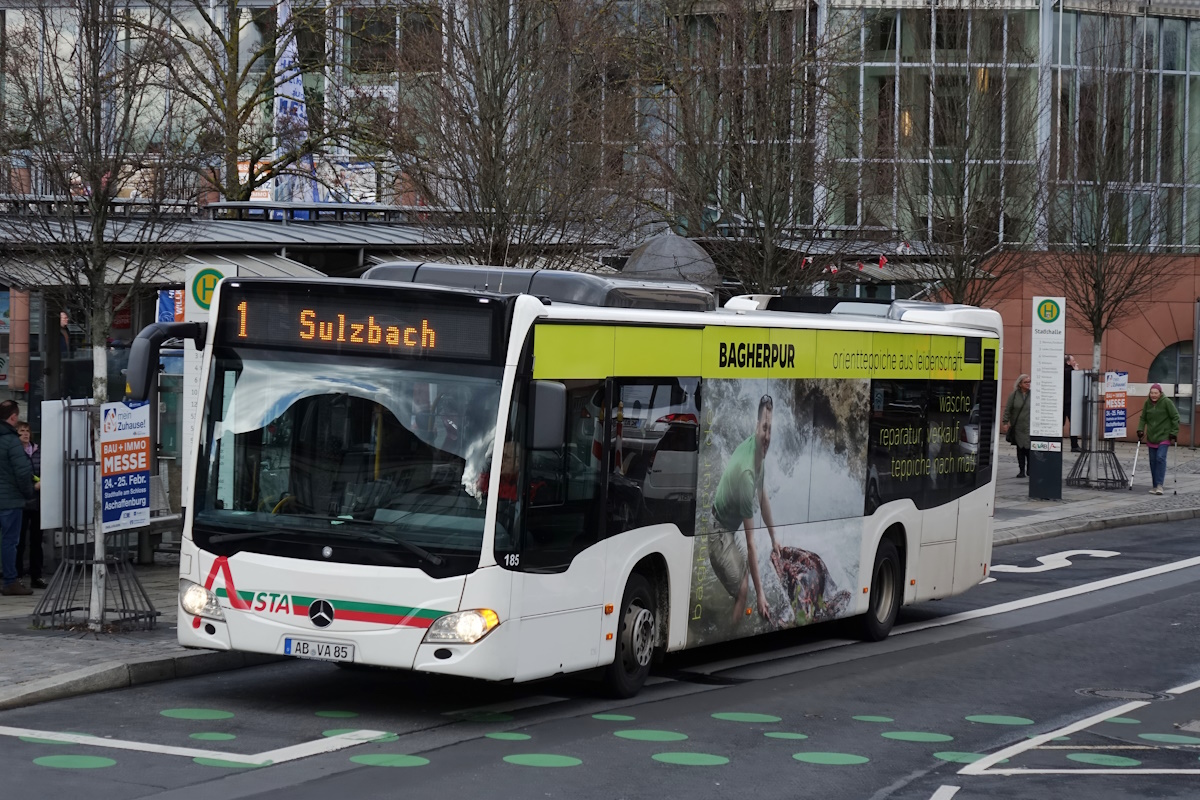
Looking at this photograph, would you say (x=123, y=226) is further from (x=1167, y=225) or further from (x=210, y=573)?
(x=1167, y=225)

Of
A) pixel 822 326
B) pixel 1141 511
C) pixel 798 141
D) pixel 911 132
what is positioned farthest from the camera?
pixel 911 132

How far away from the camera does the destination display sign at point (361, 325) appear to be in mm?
10273

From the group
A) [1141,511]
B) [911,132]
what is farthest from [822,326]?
[911,132]

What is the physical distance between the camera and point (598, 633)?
10938mm

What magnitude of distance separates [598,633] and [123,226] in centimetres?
1221

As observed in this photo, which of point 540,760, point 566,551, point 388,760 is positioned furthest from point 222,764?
point 566,551

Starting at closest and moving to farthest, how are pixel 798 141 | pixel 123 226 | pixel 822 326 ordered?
pixel 822 326
pixel 123 226
pixel 798 141

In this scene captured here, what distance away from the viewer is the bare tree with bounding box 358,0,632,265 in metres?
19.8

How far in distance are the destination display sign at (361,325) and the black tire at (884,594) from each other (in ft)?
18.8

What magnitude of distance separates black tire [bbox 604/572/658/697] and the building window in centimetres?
3282

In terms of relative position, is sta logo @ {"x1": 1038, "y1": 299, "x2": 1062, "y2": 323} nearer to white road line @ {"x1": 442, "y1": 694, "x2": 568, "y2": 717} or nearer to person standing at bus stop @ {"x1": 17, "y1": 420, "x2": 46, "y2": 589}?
person standing at bus stop @ {"x1": 17, "y1": 420, "x2": 46, "y2": 589}

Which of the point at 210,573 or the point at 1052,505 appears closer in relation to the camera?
the point at 210,573

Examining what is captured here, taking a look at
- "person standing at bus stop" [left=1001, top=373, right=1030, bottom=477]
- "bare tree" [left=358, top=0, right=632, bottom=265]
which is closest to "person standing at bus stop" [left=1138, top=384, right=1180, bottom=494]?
"person standing at bus stop" [left=1001, top=373, right=1030, bottom=477]

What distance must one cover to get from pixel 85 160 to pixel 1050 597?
10.6 metres
